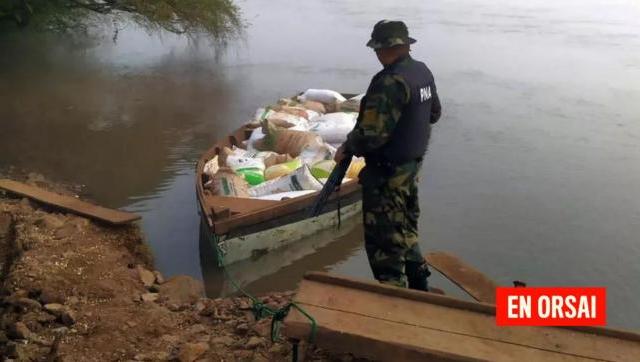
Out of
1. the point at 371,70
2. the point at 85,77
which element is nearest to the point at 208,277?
the point at 85,77

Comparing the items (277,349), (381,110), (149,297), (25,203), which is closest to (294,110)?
(25,203)

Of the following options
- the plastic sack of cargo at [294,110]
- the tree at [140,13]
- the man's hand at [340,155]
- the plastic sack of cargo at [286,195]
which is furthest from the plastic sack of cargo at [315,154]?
the tree at [140,13]

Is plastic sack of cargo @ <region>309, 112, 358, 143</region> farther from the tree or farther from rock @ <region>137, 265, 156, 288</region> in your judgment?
the tree

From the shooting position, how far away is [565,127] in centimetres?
1128

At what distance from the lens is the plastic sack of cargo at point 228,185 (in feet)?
20.2

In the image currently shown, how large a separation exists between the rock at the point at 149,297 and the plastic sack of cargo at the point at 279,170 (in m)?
2.67

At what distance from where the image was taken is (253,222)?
5.65 metres

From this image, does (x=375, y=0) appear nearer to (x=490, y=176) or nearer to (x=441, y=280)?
(x=490, y=176)

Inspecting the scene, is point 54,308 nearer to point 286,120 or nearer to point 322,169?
point 322,169

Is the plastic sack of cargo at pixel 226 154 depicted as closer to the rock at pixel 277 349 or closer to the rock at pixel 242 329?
the rock at pixel 242 329

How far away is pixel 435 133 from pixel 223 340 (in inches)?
320

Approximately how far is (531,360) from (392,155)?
137 centimetres

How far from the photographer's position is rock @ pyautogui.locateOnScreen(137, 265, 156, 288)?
15.2ft

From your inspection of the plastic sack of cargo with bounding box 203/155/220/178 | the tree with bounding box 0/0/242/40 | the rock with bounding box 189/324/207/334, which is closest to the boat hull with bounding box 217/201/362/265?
the plastic sack of cargo with bounding box 203/155/220/178
